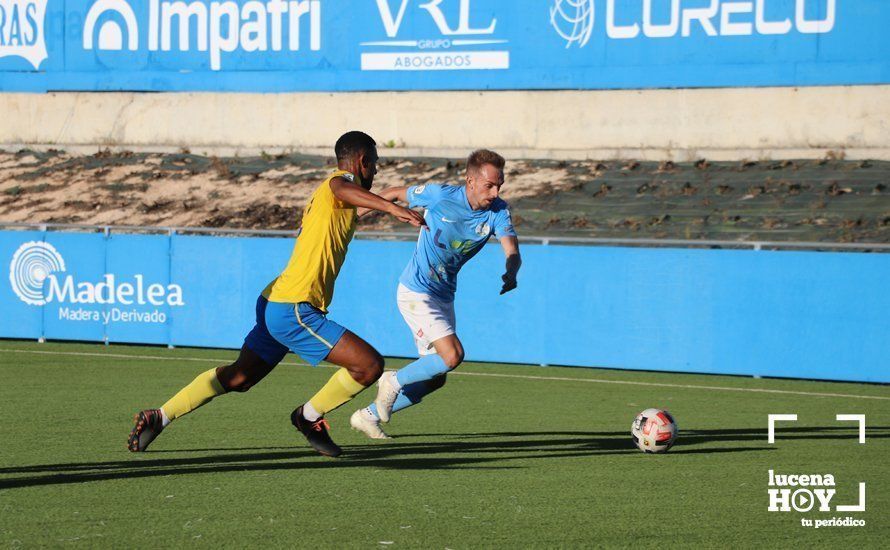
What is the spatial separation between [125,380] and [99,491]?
714cm

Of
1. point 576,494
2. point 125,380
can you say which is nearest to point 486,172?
point 576,494

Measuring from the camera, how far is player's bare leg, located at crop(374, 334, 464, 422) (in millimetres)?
9891

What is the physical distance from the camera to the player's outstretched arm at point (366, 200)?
27.0ft

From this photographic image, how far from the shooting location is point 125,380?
48.6ft

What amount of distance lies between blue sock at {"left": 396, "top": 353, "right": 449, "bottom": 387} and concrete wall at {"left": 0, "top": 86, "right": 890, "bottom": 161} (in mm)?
17062

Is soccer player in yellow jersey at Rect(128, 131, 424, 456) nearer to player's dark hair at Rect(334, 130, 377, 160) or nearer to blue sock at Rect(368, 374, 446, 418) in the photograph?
player's dark hair at Rect(334, 130, 377, 160)

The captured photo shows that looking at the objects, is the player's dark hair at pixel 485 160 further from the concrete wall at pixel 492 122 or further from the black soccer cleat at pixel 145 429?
the concrete wall at pixel 492 122

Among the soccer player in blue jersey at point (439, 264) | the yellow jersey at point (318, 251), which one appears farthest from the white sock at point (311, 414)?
the soccer player in blue jersey at point (439, 264)

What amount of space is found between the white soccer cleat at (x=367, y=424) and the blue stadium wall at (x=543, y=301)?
289 inches

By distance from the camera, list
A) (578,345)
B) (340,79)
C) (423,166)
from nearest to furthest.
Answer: (578,345), (423,166), (340,79)

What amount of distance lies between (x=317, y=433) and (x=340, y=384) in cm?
43

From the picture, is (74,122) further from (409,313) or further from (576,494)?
(576,494)

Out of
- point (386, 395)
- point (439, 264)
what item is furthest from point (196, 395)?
point (439, 264)

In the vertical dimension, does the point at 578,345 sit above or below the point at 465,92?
below
